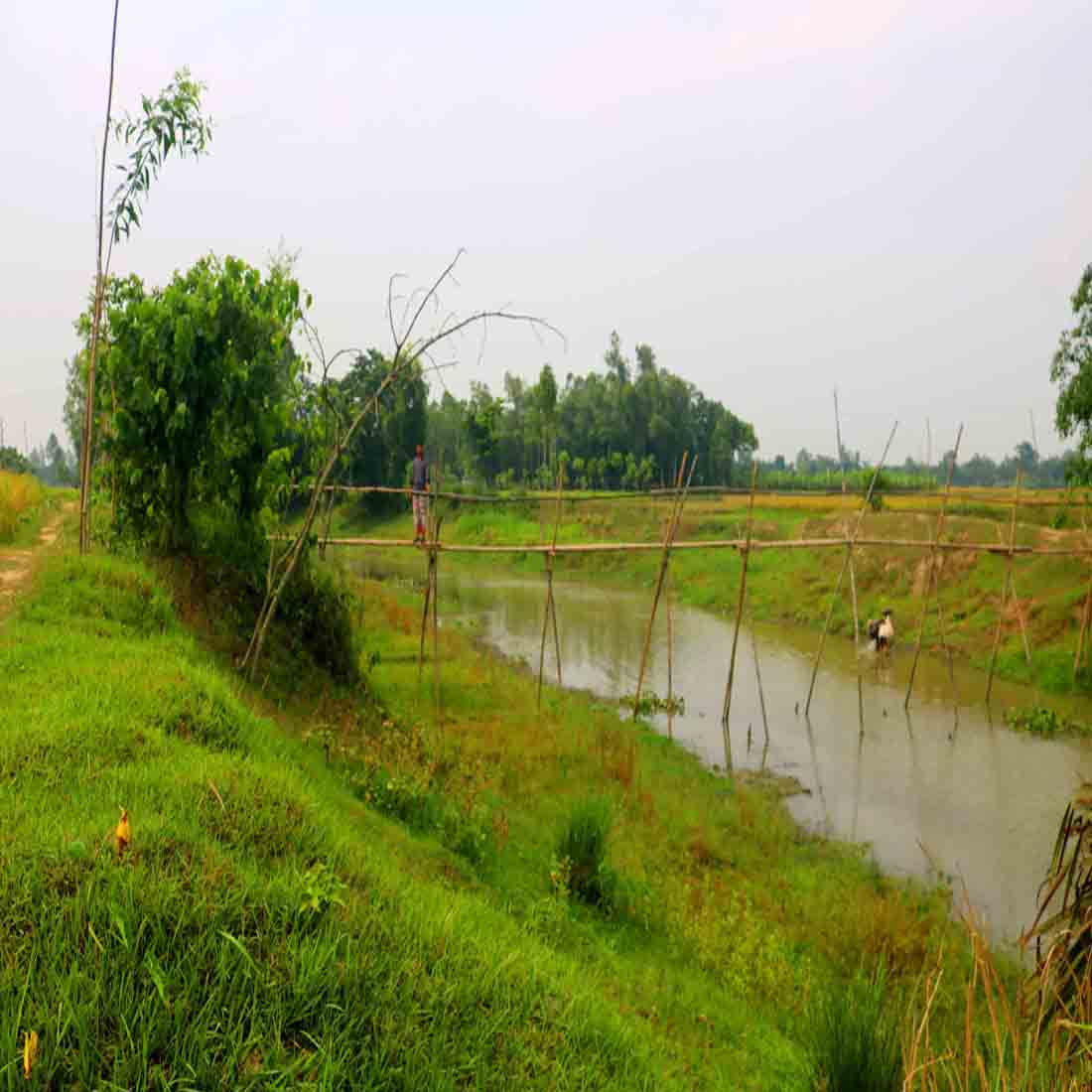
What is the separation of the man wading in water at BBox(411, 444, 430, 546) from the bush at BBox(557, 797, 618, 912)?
4.45 m

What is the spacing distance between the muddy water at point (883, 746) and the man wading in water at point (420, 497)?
4229mm

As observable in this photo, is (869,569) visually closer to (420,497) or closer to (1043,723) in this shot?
(1043,723)

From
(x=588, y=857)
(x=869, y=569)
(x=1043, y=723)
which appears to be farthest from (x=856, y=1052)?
(x=869, y=569)

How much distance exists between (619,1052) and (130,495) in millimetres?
6291

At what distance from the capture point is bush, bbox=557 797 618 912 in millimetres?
5246

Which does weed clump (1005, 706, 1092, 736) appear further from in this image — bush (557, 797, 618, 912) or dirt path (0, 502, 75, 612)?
dirt path (0, 502, 75, 612)

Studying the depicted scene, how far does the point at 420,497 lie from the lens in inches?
431

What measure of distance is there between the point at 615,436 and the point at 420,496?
44.9 m

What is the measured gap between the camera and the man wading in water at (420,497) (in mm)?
10422

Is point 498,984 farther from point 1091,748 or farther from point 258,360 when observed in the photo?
point 1091,748

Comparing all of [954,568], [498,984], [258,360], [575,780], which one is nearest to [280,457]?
[258,360]

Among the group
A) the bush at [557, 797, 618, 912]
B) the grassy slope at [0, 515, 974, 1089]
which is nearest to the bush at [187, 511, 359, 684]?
the grassy slope at [0, 515, 974, 1089]

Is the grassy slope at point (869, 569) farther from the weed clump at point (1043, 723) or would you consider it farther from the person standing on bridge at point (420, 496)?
the weed clump at point (1043, 723)

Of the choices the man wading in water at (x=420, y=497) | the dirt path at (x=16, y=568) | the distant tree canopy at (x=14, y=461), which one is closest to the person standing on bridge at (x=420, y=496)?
the man wading in water at (x=420, y=497)
